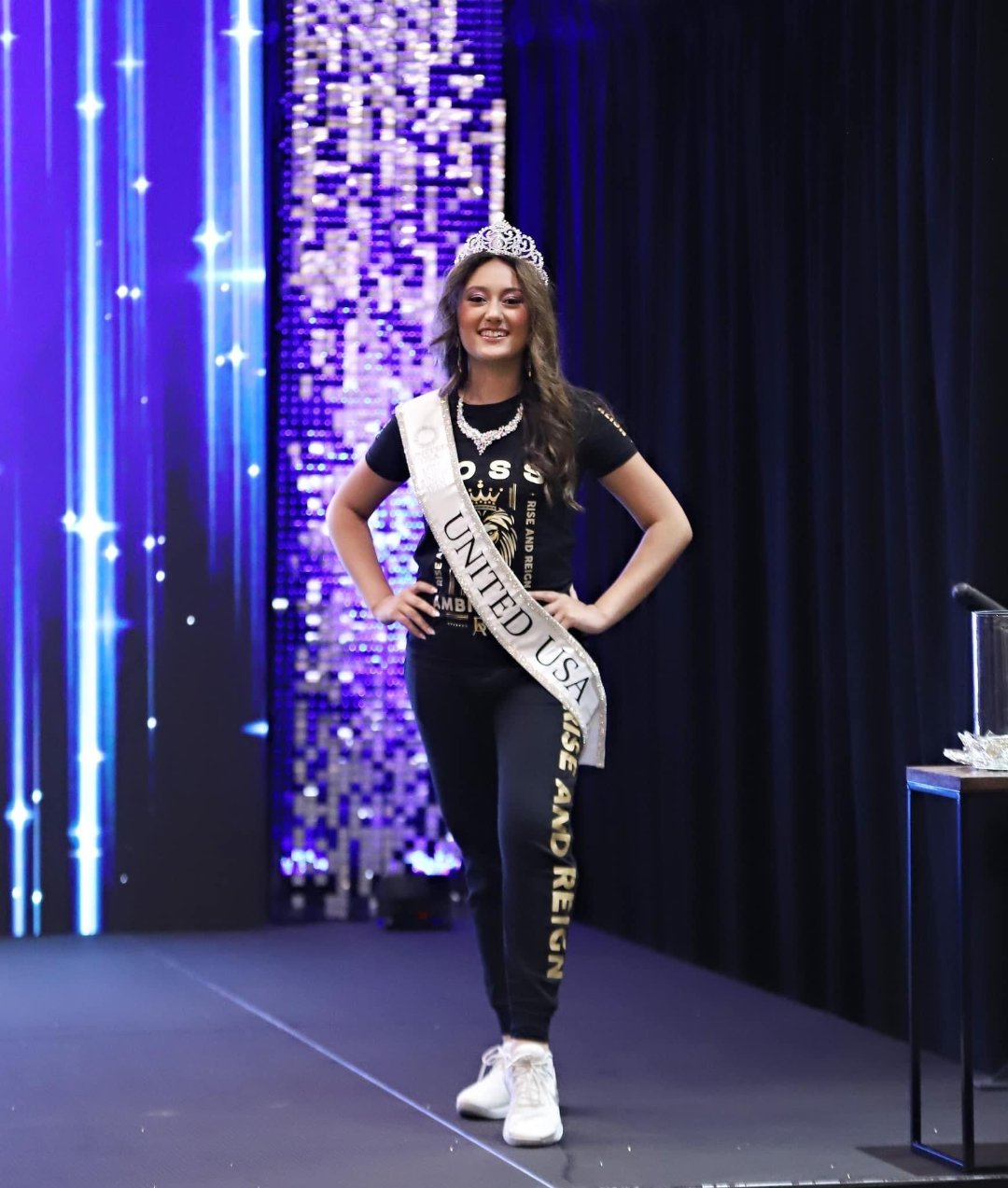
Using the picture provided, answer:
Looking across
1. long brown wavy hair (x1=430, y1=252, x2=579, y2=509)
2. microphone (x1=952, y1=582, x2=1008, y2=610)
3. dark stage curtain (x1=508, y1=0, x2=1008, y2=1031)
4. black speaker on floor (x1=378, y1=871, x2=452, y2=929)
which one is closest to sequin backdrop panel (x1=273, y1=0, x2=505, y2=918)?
black speaker on floor (x1=378, y1=871, x2=452, y2=929)

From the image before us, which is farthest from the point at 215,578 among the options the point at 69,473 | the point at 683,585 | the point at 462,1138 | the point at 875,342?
the point at 462,1138

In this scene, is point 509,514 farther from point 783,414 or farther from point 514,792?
point 783,414

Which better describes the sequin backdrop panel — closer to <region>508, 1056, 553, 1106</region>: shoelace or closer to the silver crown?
the silver crown

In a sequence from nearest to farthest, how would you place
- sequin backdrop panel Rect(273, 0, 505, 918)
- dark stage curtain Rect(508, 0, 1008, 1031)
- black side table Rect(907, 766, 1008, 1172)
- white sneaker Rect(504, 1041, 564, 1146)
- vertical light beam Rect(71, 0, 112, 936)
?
1. black side table Rect(907, 766, 1008, 1172)
2. white sneaker Rect(504, 1041, 564, 1146)
3. dark stage curtain Rect(508, 0, 1008, 1031)
4. vertical light beam Rect(71, 0, 112, 936)
5. sequin backdrop panel Rect(273, 0, 505, 918)

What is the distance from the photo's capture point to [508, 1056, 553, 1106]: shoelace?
2635 mm

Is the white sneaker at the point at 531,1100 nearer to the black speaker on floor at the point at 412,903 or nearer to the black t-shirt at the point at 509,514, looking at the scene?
the black t-shirt at the point at 509,514

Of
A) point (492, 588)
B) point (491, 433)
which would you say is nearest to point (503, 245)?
point (491, 433)

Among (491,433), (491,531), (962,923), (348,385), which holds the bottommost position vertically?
(962,923)

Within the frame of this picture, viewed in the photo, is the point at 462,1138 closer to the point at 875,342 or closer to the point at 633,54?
the point at 875,342

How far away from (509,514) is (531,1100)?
2.64 feet

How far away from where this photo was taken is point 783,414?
380cm

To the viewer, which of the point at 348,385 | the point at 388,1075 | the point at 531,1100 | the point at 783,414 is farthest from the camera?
the point at 348,385

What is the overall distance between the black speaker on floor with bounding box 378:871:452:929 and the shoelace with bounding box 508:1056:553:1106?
2048 mm

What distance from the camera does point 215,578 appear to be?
15.3ft
